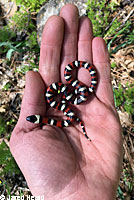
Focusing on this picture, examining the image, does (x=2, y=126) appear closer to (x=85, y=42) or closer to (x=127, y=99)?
(x=85, y=42)

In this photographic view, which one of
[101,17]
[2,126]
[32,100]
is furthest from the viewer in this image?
[101,17]

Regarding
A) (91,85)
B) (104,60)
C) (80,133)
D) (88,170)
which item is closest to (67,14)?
(104,60)

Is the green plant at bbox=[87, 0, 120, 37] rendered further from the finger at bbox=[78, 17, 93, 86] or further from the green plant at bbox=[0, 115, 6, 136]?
the green plant at bbox=[0, 115, 6, 136]

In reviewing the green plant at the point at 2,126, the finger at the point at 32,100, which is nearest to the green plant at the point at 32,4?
the finger at the point at 32,100

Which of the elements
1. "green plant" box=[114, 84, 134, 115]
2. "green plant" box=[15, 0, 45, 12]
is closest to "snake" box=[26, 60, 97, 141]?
"green plant" box=[114, 84, 134, 115]

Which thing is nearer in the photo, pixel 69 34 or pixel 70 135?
pixel 70 135

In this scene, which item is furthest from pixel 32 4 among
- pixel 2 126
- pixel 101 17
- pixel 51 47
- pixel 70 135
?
pixel 70 135

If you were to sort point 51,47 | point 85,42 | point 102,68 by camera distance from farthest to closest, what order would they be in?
point 85,42 < point 102,68 < point 51,47
